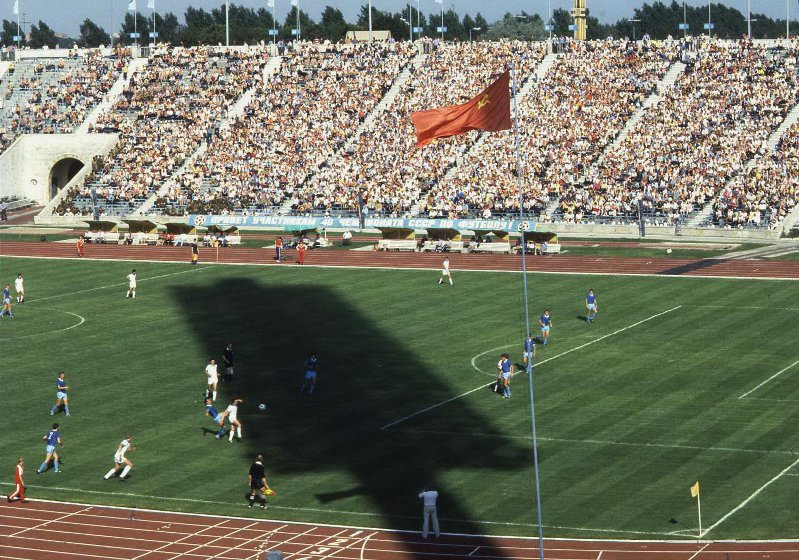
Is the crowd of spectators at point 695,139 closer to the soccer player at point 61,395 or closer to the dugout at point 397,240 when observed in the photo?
the dugout at point 397,240

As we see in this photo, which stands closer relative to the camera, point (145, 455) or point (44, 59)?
point (145, 455)

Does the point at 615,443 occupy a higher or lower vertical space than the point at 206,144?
lower

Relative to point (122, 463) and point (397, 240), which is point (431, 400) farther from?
point (397, 240)

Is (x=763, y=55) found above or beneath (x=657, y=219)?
above

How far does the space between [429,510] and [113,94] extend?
91.2 metres

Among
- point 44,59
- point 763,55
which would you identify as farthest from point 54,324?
point 44,59

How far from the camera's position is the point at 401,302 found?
66125mm

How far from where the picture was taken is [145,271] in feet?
259

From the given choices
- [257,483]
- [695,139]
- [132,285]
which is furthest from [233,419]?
[695,139]

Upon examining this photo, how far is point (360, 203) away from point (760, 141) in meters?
25.3

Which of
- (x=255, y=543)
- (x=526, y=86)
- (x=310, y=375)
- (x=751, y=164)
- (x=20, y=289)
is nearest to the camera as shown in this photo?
(x=255, y=543)

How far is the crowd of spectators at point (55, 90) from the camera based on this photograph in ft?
390

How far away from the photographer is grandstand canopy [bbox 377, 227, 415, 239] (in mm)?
85062

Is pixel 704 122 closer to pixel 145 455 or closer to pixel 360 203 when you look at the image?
pixel 360 203
